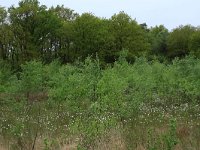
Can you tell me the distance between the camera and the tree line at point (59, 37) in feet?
168

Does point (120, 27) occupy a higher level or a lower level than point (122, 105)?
higher

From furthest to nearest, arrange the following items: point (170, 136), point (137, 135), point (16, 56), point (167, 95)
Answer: point (16, 56) → point (167, 95) → point (137, 135) → point (170, 136)

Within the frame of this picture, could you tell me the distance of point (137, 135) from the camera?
1031 cm

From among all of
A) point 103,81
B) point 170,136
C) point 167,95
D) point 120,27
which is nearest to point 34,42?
point 120,27

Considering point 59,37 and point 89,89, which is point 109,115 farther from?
point 59,37

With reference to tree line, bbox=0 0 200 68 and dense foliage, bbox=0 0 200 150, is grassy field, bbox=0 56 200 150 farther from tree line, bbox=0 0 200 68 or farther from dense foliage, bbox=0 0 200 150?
tree line, bbox=0 0 200 68

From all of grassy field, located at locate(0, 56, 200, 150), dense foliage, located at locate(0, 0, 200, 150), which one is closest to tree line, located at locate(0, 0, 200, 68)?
dense foliage, located at locate(0, 0, 200, 150)

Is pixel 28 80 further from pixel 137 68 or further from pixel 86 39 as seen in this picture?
pixel 86 39

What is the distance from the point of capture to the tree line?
51219 millimetres

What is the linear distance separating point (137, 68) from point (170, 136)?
18123 mm

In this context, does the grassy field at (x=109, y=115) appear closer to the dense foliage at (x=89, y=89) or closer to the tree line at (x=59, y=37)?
the dense foliage at (x=89, y=89)

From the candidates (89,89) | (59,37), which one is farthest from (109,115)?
(59,37)

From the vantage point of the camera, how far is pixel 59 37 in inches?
2200

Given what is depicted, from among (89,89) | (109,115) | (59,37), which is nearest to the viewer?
(109,115)
